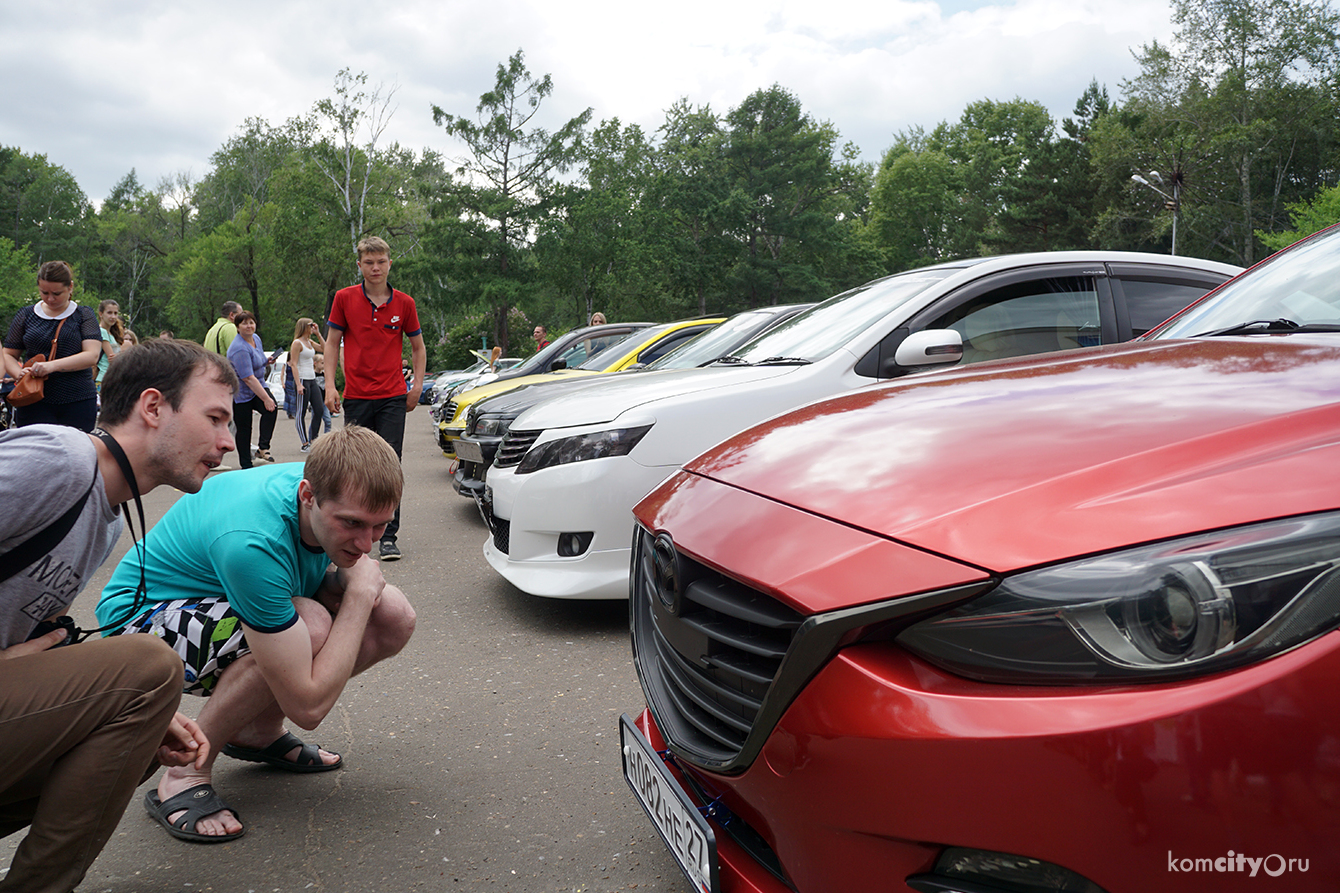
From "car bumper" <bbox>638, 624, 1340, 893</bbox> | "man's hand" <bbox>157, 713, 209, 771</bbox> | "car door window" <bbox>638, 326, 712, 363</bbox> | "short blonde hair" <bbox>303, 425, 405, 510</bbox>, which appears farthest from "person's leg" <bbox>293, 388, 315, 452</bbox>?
"car bumper" <bbox>638, 624, 1340, 893</bbox>

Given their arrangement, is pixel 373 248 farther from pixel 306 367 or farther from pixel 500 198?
pixel 500 198

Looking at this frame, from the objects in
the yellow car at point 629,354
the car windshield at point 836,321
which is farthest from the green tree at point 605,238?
the car windshield at point 836,321

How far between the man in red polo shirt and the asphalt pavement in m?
2.18

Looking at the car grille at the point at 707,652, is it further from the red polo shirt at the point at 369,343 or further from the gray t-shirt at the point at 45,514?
the red polo shirt at the point at 369,343

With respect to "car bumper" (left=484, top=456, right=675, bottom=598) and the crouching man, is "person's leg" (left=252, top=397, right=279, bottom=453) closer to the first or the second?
"car bumper" (left=484, top=456, right=675, bottom=598)

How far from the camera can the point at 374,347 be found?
6.18m

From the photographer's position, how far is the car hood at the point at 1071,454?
50.5 inches

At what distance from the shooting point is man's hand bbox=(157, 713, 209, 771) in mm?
2191

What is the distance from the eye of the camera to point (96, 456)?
6.49ft

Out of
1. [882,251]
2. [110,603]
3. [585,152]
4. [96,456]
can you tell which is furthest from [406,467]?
[882,251]

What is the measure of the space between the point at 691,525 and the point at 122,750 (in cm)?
126

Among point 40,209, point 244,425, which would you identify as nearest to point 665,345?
point 244,425

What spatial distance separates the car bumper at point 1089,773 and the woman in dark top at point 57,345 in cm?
646

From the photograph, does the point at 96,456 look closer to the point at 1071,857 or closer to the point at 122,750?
the point at 122,750
